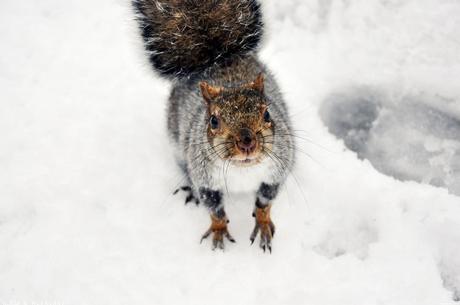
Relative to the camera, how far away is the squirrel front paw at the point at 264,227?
2701mm

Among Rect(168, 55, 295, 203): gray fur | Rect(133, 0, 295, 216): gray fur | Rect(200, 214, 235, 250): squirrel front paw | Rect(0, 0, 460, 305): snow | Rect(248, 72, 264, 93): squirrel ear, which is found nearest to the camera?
Rect(248, 72, 264, 93): squirrel ear

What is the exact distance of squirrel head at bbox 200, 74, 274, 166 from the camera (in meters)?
2.05

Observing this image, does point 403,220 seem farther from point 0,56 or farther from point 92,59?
point 0,56

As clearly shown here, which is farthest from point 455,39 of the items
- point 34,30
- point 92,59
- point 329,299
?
point 34,30

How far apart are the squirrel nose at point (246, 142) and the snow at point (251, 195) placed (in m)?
0.94

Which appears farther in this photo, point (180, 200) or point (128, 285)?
point (180, 200)

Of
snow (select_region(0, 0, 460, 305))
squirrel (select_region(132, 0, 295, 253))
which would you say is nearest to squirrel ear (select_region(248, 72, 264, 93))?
squirrel (select_region(132, 0, 295, 253))

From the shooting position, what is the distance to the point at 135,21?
2.99 meters

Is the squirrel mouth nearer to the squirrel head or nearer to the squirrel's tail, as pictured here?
the squirrel head

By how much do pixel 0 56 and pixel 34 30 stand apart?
378mm

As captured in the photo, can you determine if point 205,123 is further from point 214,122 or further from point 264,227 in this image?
point 264,227

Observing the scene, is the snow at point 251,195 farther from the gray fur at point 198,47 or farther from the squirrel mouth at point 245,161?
the squirrel mouth at point 245,161

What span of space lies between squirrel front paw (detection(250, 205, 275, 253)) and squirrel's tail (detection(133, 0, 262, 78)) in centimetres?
98

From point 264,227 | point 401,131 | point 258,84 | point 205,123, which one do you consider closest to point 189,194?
point 264,227
